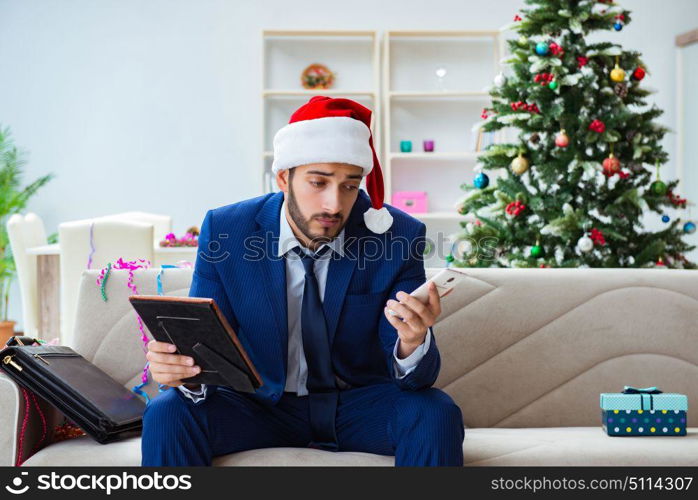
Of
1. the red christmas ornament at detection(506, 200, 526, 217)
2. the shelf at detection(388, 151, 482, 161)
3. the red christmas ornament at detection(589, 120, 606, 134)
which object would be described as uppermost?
the shelf at detection(388, 151, 482, 161)

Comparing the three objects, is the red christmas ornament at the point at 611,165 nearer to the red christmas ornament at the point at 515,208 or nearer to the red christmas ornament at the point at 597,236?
the red christmas ornament at the point at 597,236

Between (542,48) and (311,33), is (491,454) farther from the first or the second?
(311,33)

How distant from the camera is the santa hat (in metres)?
1.78

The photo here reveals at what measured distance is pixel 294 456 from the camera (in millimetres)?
1606

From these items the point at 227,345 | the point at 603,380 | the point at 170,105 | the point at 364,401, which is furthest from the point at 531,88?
the point at 170,105

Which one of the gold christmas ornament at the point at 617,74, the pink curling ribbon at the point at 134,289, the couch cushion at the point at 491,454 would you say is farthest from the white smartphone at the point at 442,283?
the gold christmas ornament at the point at 617,74

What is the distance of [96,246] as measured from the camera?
3.43 metres

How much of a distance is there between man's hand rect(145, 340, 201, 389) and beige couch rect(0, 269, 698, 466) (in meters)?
0.57

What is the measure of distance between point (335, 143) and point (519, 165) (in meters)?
1.45

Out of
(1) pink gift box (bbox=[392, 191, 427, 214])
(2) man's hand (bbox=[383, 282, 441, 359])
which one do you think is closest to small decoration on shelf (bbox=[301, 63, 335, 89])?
(1) pink gift box (bbox=[392, 191, 427, 214])

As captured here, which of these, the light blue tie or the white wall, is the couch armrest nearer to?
the light blue tie

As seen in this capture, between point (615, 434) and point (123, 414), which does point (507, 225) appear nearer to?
point (615, 434)

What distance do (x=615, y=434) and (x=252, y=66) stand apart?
475 cm

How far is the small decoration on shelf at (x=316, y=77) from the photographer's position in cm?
590
